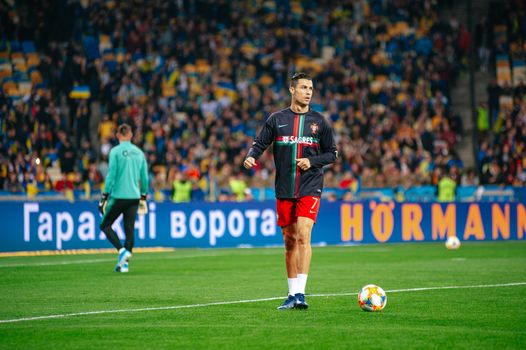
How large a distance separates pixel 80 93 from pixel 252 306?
66.6 ft

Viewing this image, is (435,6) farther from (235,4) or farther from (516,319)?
(516,319)

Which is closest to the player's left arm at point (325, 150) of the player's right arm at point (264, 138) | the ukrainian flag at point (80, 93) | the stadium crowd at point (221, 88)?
the player's right arm at point (264, 138)

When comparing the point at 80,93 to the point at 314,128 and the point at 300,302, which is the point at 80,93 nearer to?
the point at 314,128

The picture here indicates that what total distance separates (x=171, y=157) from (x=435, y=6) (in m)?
14.1

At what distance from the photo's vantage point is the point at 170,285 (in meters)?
13.9

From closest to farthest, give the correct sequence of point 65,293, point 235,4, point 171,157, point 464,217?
point 65,293 → point 464,217 → point 171,157 → point 235,4

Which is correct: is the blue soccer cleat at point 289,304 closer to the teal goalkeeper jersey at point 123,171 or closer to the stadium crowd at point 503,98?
the teal goalkeeper jersey at point 123,171

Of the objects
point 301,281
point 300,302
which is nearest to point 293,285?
point 301,281

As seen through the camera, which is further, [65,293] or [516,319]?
[65,293]

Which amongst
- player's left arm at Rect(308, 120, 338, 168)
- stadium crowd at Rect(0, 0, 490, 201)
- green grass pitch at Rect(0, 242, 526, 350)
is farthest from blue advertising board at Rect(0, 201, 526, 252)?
player's left arm at Rect(308, 120, 338, 168)

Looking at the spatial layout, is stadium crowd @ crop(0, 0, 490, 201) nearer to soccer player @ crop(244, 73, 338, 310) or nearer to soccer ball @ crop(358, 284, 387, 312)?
soccer player @ crop(244, 73, 338, 310)

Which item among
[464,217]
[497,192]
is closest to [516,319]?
[464,217]

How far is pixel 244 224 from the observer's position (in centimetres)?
2512

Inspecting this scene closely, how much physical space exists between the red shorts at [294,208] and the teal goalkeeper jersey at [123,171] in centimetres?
623
